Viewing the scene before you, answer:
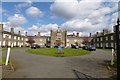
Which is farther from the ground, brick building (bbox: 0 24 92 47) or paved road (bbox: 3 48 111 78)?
brick building (bbox: 0 24 92 47)

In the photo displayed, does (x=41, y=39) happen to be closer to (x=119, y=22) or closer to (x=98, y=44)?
(x=98, y=44)

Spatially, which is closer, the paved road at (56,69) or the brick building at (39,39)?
the paved road at (56,69)

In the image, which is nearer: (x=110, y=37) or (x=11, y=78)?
(x=11, y=78)

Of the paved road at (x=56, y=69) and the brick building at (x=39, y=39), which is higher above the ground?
the brick building at (x=39, y=39)

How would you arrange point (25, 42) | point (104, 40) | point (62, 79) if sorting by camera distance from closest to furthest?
point (62, 79)
point (104, 40)
point (25, 42)

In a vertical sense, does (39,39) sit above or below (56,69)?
above

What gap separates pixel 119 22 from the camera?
7.15 m

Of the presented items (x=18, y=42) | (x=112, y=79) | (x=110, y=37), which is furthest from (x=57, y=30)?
(x=112, y=79)

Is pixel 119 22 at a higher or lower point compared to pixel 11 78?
higher

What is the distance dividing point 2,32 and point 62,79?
6465 cm

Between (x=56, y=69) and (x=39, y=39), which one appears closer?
(x=56, y=69)

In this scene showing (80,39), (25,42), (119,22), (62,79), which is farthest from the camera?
(80,39)

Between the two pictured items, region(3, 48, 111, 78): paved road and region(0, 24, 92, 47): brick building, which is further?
region(0, 24, 92, 47): brick building

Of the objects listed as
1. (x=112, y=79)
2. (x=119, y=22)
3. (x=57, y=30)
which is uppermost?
(x=57, y=30)
